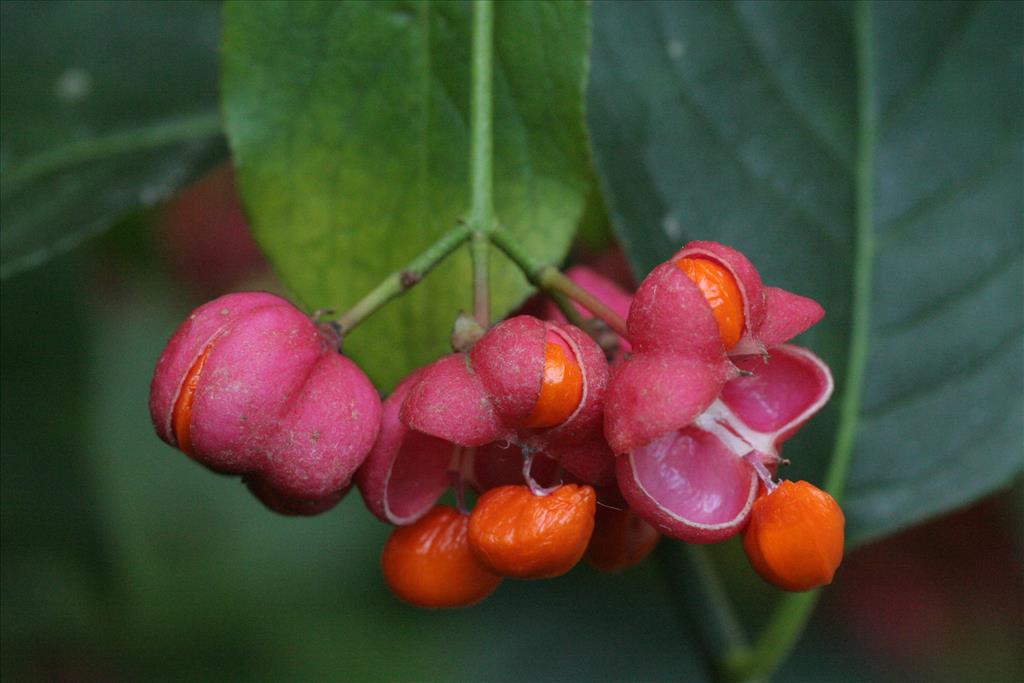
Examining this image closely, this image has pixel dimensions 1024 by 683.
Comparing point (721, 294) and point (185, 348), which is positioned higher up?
point (721, 294)

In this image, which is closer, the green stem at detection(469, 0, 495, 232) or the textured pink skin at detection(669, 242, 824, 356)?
the textured pink skin at detection(669, 242, 824, 356)

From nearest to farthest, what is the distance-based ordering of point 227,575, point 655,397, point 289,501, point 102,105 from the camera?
1. point 655,397
2. point 289,501
3. point 102,105
4. point 227,575

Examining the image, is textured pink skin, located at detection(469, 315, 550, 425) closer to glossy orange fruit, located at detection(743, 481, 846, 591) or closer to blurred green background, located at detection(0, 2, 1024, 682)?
glossy orange fruit, located at detection(743, 481, 846, 591)

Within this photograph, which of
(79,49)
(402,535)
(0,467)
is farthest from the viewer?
(0,467)

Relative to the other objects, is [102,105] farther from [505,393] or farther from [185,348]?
[505,393]

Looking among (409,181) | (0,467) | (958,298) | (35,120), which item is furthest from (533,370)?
(0,467)

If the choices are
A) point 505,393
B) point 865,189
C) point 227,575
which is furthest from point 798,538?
point 227,575

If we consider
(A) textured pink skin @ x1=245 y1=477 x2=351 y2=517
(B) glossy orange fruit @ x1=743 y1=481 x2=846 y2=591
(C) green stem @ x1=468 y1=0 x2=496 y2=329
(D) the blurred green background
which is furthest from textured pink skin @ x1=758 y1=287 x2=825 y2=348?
(D) the blurred green background

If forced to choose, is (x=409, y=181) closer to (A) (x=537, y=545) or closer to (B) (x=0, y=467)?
(A) (x=537, y=545)
